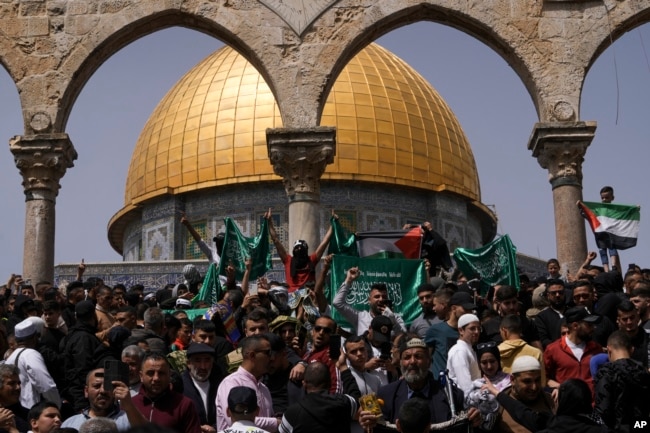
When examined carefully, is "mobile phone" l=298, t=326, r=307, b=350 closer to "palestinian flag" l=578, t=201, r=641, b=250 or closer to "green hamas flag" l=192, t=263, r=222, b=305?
"green hamas flag" l=192, t=263, r=222, b=305

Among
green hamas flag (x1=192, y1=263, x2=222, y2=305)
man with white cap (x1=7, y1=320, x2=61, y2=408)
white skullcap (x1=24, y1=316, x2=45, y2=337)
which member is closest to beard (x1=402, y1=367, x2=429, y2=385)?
man with white cap (x1=7, y1=320, x2=61, y2=408)

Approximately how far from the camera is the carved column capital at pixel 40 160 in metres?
17.4

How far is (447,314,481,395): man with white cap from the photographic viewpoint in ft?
31.4

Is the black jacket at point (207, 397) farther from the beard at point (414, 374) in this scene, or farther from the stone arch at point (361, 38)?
the stone arch at point (361, 38)

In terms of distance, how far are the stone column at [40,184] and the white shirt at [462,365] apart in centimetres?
904

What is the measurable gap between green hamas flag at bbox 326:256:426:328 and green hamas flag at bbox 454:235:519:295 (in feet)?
6.81

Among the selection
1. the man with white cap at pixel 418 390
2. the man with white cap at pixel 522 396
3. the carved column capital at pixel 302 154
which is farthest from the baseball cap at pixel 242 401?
the carved column capital at pixel 302 154

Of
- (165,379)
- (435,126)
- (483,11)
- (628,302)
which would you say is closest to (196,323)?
(165,379)

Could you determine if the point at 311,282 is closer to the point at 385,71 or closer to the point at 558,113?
the point at 558,113

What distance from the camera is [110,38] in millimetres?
17766

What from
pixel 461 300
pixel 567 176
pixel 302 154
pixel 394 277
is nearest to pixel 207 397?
pixel 461 300

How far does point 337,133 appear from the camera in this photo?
32.2 metres

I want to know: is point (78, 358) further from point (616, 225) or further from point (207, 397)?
point (616, 225)

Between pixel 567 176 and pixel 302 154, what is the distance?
3850mm
